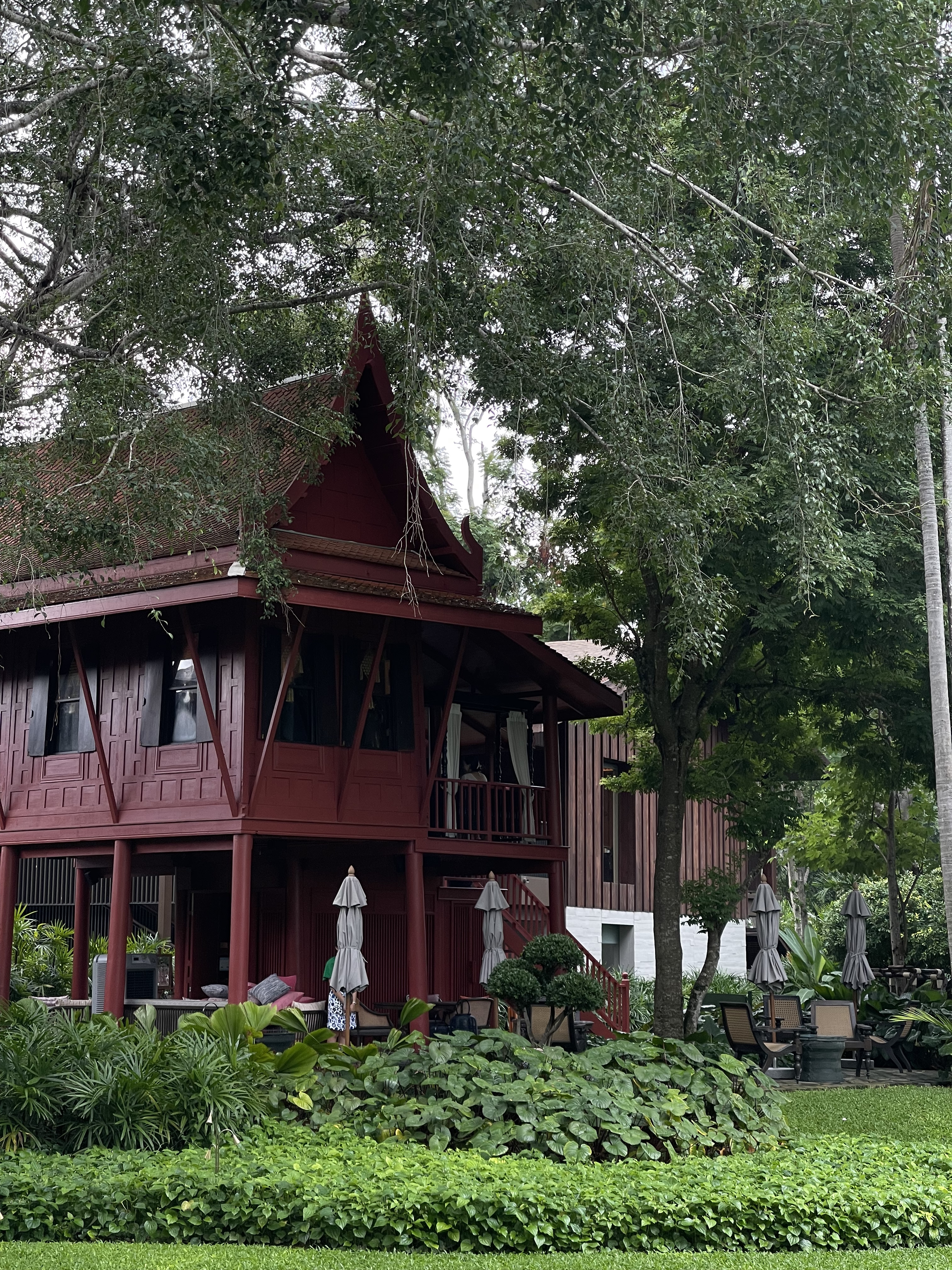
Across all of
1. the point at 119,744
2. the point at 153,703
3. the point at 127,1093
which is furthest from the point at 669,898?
the point at 127,1093

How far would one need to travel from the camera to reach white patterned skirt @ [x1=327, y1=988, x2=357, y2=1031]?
1703 cm

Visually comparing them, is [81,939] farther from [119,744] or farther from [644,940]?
[644,940]

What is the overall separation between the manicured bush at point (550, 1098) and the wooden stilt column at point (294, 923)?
7.81m

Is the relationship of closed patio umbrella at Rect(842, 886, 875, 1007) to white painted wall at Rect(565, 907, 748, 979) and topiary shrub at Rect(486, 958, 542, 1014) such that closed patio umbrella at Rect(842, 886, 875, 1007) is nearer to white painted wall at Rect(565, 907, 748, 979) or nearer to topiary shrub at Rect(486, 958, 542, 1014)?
white painted wall at Rect(565, 907, 748, 979)

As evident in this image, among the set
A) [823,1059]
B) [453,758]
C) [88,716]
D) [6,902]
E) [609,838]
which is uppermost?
[88,716]

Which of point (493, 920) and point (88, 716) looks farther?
point (493, 920)

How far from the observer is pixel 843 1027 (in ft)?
65.3

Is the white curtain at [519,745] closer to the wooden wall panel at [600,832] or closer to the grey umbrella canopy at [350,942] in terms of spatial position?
the grey umbrella canopy at [350,942]

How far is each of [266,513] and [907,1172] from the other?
9.68 m

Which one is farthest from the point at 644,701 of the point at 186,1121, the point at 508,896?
the point at 186,1121

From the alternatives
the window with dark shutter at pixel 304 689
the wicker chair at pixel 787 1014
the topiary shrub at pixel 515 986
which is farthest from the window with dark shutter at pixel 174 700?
the wicker chair at pixel 787 1014

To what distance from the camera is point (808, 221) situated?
1338 cm

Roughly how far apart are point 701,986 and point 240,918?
7.17 metres

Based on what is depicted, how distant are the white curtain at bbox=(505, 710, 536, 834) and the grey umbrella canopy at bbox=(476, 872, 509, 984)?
1861 millimetres
